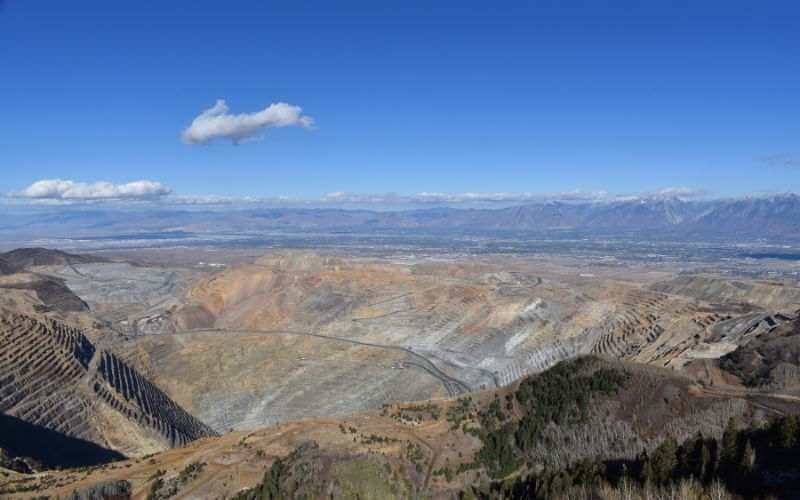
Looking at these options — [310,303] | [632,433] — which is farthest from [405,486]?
[310,303]

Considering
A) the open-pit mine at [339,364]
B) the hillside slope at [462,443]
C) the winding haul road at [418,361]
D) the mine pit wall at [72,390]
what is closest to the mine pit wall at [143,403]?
the mine pit wall at [72,390]

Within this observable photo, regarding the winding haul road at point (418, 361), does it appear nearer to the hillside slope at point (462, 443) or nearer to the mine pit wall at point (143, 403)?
the mine pit wall at point (143, 403)

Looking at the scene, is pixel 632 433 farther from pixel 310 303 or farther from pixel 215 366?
pixel 310 303

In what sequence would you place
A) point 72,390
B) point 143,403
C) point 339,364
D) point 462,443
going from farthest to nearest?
point 339,364 → point 143,403 → point 72,390 → point 462,443

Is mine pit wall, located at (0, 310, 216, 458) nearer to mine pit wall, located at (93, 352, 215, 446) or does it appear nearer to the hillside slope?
mine pit wall, located at (93, 352, 215, 446)

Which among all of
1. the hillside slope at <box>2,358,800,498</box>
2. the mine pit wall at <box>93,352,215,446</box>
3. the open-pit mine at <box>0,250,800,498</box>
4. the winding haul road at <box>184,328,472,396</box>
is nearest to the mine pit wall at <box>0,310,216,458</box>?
the mine pit wall at <box>93,352,215,446</box>

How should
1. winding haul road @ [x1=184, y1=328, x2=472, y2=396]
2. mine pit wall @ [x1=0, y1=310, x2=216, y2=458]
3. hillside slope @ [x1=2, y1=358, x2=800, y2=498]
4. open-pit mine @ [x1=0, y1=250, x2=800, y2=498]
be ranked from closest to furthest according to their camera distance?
hillside slope @ [x1=2, y1=358, x2=800, y2=498], open-pit mine @ [x1=0, y1=250, x2=800, y2=498], mine pit wall @ [x1=0, y1=310, x2=216, y2=458], winding haul road @ [x1=184, y1=328, x2=472, y2=396]

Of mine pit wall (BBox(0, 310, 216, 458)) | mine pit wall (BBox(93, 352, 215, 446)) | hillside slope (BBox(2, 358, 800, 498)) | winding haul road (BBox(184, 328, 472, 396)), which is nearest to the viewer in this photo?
hillside slope (BBox(2, 358, 800, 498))

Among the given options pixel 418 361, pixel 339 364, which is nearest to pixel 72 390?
pixel 339 364

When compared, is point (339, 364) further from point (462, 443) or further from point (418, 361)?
point (462, 443)
